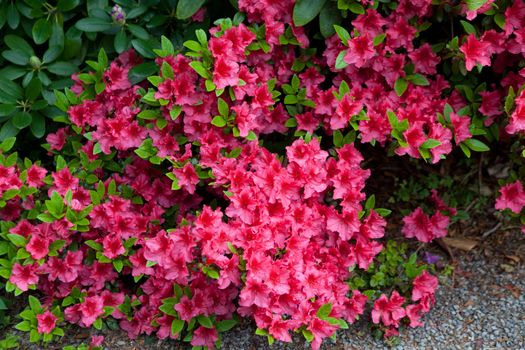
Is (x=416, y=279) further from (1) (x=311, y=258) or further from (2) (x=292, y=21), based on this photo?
(2) (x=292, y=21)

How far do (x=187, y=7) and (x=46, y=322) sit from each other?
1.31 metres

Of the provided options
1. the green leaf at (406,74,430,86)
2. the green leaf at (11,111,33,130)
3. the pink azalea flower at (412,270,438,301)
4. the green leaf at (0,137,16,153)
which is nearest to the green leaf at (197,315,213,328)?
the pink azalea flower at (412,270,438,301)

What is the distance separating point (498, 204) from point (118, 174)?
1.54m

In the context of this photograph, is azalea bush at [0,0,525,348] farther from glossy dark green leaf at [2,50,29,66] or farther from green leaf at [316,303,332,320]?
glossy dark green leaf at [2,50,29,66]

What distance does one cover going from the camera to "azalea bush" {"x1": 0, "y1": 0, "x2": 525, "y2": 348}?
234 centimetres

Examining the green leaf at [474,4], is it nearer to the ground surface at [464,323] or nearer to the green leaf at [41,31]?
the ground surface at [464,323]

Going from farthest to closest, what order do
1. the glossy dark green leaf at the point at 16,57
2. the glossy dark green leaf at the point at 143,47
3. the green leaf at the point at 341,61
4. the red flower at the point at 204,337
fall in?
the glossy dark green leaf at the point at 16,57, the glossy dark green leaf at the point at 143,47, the green leaf at the point at 341,61, the red flower at the point at 204,337

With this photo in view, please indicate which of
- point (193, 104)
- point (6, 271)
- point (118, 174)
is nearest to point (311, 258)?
point (193, 104)

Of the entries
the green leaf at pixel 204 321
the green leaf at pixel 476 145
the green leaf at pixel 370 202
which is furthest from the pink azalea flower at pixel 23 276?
the green leaf at pixel 476 145

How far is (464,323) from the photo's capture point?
106 inches

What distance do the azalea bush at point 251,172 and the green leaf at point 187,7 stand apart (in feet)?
0.51

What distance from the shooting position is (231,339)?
2598 mm

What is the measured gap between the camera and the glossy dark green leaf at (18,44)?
2895 mm

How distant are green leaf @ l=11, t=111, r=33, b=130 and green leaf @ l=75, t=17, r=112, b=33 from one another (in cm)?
43
